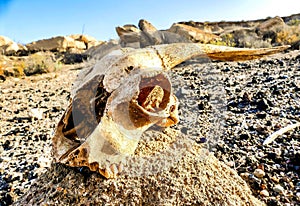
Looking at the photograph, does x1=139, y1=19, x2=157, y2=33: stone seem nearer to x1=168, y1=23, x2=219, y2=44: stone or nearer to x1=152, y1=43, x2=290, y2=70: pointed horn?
x1=168, y1=23, x2=219, y2=44: stone

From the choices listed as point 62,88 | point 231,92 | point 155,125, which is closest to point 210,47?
point 155,125

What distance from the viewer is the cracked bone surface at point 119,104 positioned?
1.32m

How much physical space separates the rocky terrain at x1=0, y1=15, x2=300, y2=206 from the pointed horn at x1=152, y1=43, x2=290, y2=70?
19.6 inches

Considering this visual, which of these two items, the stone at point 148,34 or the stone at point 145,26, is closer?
the stone at point 148,34

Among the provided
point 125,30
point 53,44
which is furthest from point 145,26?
point 53,44

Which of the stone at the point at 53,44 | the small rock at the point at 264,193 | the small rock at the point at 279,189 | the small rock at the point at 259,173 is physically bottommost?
the stone at the point at 53,44

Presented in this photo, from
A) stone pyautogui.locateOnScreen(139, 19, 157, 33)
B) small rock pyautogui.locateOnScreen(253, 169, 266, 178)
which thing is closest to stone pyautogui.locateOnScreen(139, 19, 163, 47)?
stone pyautogui.locateOnScreen(139, 19, 157, 33)

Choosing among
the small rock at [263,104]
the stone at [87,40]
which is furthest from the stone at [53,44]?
the small rock at [263,104]

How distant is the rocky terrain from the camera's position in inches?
57.3

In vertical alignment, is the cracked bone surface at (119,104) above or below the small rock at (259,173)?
above

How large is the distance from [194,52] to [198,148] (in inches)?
25.1

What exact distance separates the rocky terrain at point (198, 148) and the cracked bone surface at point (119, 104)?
6.1 inches

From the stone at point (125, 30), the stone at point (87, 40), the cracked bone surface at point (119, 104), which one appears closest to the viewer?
the cracked bone surface at point (119, 104)

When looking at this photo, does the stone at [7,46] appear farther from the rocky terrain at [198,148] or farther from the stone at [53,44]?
the rocky terrain at [198,148]
